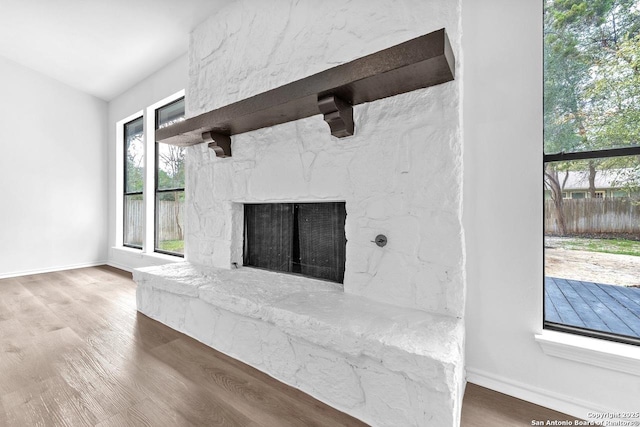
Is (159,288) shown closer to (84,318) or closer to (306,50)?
(84,318)

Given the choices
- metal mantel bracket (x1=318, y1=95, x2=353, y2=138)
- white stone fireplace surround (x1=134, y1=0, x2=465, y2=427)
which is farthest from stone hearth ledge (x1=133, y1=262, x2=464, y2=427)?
metal mantel bracket (x1=318, y1=95, x2=353, y2=138)

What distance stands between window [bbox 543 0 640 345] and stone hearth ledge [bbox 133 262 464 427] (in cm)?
62

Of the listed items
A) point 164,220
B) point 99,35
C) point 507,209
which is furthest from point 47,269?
point 507,209

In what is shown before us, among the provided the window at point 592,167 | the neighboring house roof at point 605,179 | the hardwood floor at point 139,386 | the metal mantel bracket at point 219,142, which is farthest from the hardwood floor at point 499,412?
the metal mantel bracket at point 219,142

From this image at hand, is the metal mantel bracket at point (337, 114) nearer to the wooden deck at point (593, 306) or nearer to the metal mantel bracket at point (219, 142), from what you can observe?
the metal mantel bracket at point (219, 142)

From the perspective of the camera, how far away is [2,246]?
369 cm

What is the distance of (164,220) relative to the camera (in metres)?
3.69

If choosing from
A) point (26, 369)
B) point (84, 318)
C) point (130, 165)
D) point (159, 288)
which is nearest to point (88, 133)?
point (130, 165)

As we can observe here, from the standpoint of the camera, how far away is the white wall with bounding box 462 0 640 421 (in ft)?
4.41

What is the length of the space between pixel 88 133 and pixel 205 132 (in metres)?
3.47

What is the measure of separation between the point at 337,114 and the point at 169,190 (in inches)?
113

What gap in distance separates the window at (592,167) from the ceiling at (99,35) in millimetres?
2549

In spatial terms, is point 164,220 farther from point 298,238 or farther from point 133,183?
point 298,238

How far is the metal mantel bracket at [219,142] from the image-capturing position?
2.27m
